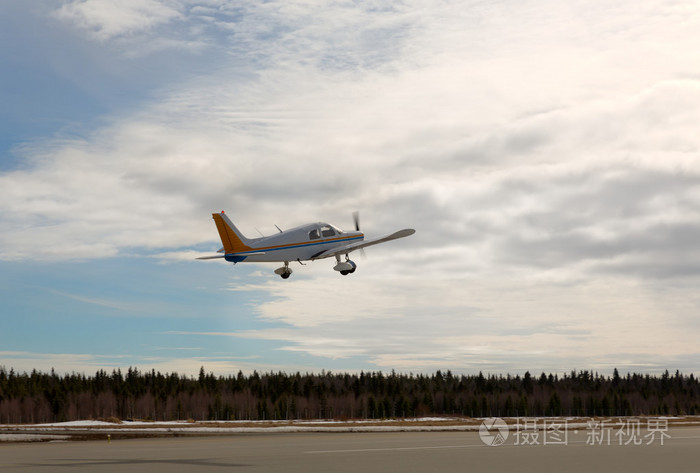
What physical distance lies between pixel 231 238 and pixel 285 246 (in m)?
4.15

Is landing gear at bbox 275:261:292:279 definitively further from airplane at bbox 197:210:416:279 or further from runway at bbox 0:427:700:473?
runway at bbox 0:427:700:473

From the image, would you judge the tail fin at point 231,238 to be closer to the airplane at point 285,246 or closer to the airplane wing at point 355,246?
the airplane at point 285,246

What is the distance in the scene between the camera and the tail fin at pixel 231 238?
60.8 metres

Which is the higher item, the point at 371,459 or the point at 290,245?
the point at 290,245

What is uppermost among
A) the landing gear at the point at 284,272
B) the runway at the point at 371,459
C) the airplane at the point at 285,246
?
the airplane at the point at 285,246

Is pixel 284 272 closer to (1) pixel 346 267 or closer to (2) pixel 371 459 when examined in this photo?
(1) pixel 346 267

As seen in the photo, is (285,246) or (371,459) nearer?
(371,459)

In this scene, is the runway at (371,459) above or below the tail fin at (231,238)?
below

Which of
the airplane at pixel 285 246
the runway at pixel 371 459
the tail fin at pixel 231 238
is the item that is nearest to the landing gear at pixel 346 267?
the airplane at pixel 285 246

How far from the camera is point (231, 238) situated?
60938 millimetres

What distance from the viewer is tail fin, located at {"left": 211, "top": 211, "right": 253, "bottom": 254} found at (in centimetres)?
6078

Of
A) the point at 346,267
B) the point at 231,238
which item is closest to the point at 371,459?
the point at 346,267

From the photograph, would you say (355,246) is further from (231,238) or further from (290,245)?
(231,238)

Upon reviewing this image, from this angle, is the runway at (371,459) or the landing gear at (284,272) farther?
the landing gear at (284,272)
